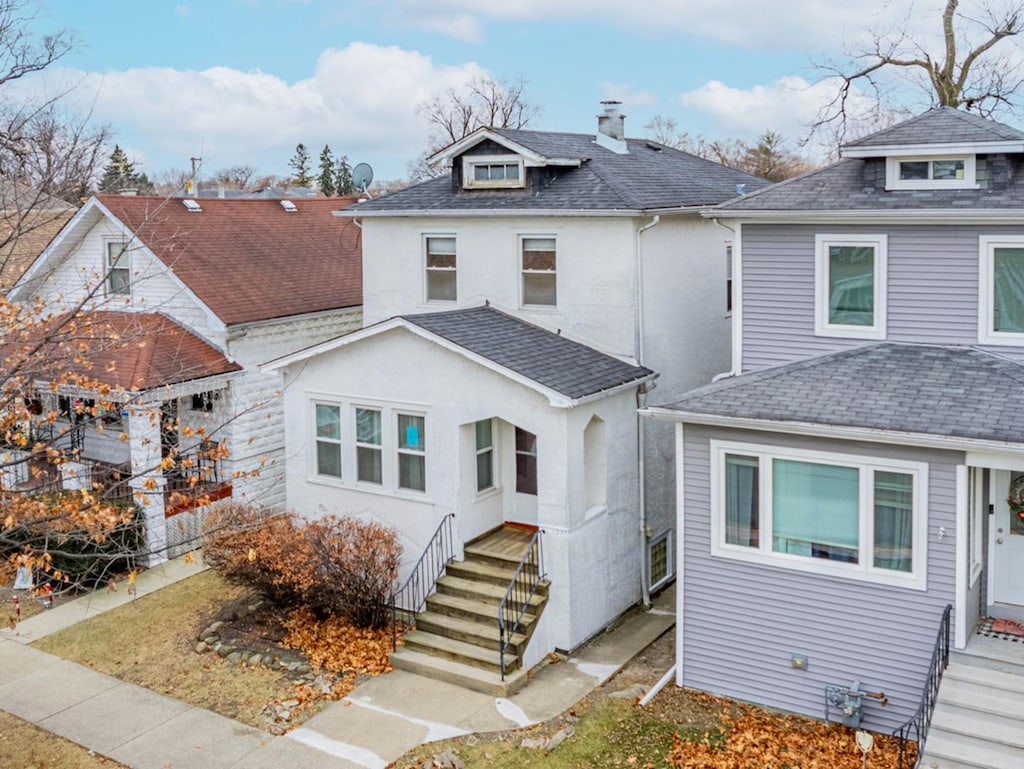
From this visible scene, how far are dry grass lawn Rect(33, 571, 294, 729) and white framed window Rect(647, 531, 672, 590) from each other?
20.8 ft

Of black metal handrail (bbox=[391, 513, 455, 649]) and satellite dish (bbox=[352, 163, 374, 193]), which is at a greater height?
satellite dish (bbox=[352, 163, 374, 193])

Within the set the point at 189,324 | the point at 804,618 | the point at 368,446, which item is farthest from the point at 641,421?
the point at 189,324

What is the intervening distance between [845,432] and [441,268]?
931 centimetres

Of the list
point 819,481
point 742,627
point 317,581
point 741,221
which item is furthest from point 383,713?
point 741,221

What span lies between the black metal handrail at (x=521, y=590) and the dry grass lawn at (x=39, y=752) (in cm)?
503

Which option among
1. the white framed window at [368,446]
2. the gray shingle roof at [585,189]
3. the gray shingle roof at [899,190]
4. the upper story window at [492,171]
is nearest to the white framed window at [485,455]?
the white framed window at [368,446]

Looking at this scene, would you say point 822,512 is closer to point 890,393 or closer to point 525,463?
point 890,393

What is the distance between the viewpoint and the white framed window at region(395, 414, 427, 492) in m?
15.0

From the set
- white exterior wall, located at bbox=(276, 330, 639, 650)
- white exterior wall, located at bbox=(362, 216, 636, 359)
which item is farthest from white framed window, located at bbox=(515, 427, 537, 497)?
white exterior wall, located at bbox=(362, 216, 636, 359)

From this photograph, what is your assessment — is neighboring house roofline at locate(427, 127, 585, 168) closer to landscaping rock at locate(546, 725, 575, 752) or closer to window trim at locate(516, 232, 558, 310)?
window trim at locate(516, 232, 558, 310)

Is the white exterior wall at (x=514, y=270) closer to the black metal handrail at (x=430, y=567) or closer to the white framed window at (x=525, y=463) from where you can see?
the white framed window at (x=525, y=463)

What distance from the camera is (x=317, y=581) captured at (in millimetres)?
14258

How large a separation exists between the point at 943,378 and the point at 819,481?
2.00 metres

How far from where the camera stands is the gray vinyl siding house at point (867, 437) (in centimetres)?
1112
